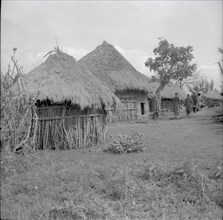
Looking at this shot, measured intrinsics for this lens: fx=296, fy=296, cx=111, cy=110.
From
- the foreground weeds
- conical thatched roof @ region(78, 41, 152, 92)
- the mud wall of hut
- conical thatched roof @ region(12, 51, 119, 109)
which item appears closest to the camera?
the foreground weeds

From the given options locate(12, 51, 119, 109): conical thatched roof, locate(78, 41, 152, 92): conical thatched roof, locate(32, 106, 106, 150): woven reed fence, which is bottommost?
locate(32, 106, 106, 150): woven reed fence

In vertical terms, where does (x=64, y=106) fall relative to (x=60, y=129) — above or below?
above

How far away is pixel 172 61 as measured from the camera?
23.8m

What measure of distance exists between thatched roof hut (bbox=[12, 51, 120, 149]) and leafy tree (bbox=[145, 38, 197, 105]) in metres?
14.3

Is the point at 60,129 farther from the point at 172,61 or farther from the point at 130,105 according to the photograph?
the point at 172,61

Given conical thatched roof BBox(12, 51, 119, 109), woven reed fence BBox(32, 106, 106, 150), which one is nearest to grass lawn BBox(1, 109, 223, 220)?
woven reed fence BBox(32, 106, 106, 150)

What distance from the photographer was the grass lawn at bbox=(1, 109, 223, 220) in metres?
4.11

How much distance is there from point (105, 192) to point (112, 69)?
1521cm

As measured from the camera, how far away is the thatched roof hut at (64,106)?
30.4 feet

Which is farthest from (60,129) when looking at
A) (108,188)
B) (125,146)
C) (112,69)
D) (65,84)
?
(112,69)

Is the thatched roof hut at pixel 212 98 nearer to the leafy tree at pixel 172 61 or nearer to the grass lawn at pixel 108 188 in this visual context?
the leafy tree at pixel 172 61

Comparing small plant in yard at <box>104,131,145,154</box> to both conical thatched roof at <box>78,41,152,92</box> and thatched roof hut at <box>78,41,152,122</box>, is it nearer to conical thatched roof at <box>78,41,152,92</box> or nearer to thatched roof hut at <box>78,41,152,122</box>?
thatched roof hut at <box>78,41,152,122</box>

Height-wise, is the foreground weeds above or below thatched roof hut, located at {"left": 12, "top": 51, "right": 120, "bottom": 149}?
below

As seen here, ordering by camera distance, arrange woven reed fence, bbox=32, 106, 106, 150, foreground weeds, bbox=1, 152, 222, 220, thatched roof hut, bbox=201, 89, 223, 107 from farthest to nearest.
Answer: thatched roof hut, bbox=201, 89, 223, 107
woven reed fence, bbox=32, 106, 106, 150
foreground weeds, bbox=1, 152, 222, 220
